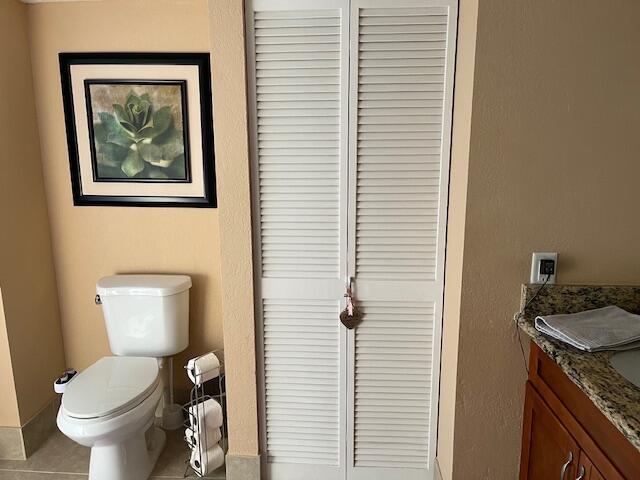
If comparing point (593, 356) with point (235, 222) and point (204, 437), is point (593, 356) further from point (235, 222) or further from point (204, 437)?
point (204, 437)

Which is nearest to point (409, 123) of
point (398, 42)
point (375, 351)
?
point (398, 42)

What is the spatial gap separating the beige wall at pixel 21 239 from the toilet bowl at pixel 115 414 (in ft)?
1.44

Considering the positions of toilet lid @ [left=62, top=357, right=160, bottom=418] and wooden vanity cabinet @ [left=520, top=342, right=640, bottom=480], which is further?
toilet lid @ [left=62, top=357, right=160, bottom=418]

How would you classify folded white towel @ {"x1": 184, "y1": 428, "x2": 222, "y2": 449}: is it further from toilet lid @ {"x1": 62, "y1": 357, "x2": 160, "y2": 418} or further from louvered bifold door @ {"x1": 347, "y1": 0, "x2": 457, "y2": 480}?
louvered bifold door @ {"x1": 347, "y1": 0, "x2": 457, "y2": 480}

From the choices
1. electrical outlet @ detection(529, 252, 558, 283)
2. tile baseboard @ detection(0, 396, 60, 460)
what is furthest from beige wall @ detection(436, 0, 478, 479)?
tile baseboard @ detection(0, 396, 60, 460)

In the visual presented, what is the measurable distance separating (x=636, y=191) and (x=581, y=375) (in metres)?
0.71

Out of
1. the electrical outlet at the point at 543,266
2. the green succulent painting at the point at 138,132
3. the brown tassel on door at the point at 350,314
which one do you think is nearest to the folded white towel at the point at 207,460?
the brown tassel on door at the point at 350,314

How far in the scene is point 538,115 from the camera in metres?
1.45

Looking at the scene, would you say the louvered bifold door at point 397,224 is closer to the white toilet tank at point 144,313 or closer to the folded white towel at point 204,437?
the folded white towel at point 204,437

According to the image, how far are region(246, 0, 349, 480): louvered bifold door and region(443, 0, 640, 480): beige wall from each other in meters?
0.52

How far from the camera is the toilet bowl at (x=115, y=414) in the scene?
68.8 inches

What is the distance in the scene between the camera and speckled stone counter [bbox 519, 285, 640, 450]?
97 centimetres

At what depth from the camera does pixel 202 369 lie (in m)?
2.02

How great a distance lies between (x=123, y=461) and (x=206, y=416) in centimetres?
40
